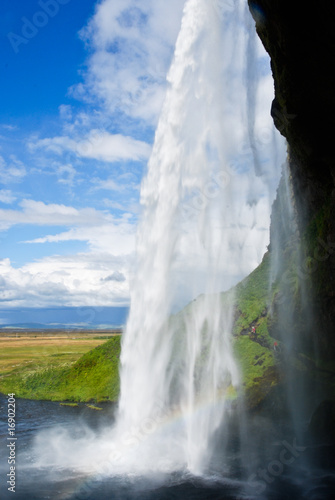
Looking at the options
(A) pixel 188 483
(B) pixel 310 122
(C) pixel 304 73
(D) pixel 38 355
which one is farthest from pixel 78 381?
(D) pixel 38 355

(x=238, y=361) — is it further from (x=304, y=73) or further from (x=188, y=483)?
(x=304, y=73)

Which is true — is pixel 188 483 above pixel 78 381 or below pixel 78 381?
below

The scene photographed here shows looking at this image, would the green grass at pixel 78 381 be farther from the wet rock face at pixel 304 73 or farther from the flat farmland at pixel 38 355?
the wet rock face at pixel 304 73

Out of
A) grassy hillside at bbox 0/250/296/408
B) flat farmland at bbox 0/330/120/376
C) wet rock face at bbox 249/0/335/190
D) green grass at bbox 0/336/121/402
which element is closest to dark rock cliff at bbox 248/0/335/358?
wet rock face at bbox 249/0/335/190

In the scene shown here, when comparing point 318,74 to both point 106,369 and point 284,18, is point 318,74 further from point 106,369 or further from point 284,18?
point 106,369

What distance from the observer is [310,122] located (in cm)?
1614

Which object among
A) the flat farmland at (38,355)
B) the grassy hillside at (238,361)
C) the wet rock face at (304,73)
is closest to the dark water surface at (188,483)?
the grassy hillside at (238,361)

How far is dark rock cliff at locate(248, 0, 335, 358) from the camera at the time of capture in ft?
42.0

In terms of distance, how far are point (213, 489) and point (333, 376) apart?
13.0 meters

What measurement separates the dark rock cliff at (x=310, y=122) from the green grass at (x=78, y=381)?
21.3 m

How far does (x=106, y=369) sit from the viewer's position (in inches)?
1534

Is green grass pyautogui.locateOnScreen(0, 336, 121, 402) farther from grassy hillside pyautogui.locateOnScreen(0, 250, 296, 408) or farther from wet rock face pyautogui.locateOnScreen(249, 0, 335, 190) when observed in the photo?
wet rock face pyautogui.locateOnScreen(249, 0, 335, 190)

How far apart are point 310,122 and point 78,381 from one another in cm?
3419

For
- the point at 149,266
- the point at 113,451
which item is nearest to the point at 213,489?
the point at 113,451
